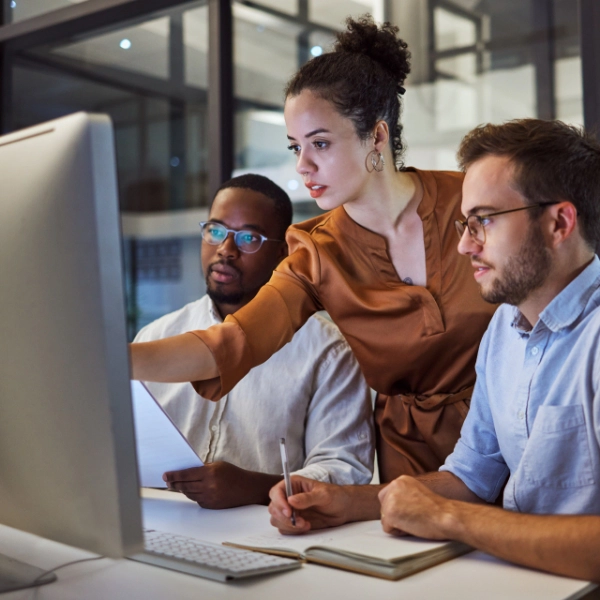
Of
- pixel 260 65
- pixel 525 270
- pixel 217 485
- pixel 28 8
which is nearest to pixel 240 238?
pixel 217 485

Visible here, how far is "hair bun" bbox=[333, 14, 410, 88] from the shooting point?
6.00ft

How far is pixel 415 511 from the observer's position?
121 cm

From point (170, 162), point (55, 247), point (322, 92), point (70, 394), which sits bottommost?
point (70, 394)

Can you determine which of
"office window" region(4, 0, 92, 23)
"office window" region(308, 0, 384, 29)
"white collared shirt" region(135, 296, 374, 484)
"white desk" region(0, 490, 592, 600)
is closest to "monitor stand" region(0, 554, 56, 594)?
"white desk" region(0, 490, 592, 600)

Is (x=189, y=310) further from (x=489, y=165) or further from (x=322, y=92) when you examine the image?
(x=489, y=165)

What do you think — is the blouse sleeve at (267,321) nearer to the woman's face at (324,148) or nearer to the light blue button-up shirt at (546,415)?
the woman's face at (324,148)

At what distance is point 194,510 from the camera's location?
59.5 inches

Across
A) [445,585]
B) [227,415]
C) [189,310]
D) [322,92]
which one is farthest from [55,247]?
[189,310]

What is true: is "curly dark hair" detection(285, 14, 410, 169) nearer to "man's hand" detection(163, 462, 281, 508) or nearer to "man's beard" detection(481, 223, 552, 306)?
"man's beard" detection(481, 223, 552, 306)

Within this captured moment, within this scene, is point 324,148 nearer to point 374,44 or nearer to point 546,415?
point 374,44

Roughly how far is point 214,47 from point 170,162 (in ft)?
7.53

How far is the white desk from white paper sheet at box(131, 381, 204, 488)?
0.79 ft

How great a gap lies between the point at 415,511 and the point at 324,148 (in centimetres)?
85

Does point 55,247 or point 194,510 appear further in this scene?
point 194,510
